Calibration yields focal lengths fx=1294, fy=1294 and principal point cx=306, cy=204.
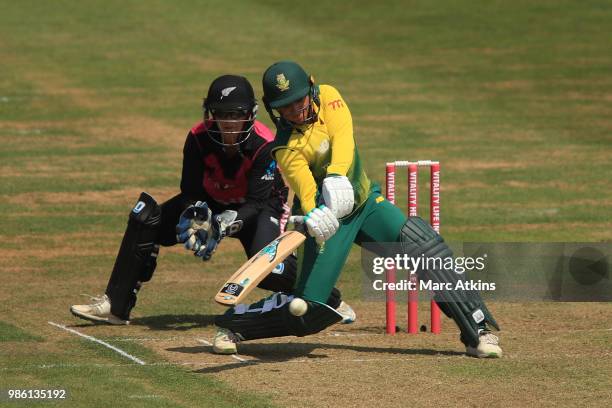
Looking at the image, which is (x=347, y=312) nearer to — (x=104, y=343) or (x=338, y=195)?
(x=104, y=343)

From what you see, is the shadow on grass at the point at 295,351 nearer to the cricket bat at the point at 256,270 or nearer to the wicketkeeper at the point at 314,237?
the wicketkeeper at the point at 314,237

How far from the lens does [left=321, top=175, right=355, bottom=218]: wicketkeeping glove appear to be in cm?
845

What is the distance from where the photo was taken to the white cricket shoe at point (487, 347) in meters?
8.95

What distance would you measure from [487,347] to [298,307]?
1.36 metres

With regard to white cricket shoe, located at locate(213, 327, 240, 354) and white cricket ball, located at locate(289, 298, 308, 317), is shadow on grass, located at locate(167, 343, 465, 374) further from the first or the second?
white cricket ball, located at locate(289, 298, 308, 317)

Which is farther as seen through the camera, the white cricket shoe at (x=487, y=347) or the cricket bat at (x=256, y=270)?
the white cricket shoe at (x=487, y=347)

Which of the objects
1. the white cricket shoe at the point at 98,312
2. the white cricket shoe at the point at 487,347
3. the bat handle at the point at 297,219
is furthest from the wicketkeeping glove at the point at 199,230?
the white cricket shoe at the point at 487,347

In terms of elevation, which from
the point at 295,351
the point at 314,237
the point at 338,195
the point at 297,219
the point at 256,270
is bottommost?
the point at 295,351

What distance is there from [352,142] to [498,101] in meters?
13.7

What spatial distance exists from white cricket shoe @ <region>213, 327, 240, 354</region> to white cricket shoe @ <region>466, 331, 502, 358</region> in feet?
5.59

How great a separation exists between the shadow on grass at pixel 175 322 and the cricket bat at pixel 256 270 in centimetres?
188

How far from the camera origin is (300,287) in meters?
9.00

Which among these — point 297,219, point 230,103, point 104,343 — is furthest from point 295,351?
point 230,103

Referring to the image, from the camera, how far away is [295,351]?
31.0 feet
